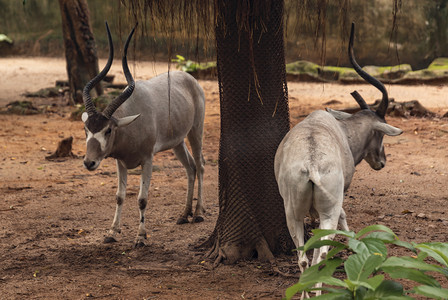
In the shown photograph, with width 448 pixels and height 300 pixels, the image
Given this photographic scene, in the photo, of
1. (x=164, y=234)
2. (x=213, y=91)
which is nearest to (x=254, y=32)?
(x=164, y=234)

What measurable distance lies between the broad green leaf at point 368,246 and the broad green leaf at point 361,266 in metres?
0.03

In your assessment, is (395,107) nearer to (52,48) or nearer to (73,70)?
(73,70)

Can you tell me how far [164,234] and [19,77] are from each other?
11.9 meters

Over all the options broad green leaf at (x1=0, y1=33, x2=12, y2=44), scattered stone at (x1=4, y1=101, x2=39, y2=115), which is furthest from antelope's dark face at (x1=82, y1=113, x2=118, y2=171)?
broad green leaf at (x1=0, y1=33, x2=12, y2=44)

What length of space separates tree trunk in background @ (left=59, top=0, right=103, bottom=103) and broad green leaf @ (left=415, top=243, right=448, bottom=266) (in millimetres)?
10203

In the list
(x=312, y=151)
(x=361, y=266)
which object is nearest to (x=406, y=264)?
(x=361, y=266)

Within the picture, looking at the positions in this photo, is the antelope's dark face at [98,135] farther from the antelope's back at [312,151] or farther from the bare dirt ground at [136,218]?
the antelope's back at [312,151]

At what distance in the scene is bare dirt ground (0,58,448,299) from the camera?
4.38 meters

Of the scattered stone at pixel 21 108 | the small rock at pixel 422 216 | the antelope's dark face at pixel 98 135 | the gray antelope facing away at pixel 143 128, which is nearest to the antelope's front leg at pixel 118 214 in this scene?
the gray antelope facing away at pixel 143 128

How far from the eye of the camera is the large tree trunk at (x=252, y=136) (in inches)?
189

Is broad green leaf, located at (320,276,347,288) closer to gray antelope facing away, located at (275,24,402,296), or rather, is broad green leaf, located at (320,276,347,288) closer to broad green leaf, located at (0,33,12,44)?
gray antelope facing away, located at (275,24,402,296)

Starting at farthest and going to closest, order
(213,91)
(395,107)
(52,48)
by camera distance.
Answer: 1. (52,48)
2. (213,91)
3. (395,107)

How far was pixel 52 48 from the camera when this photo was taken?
18.8 meters

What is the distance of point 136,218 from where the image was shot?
6.21m
